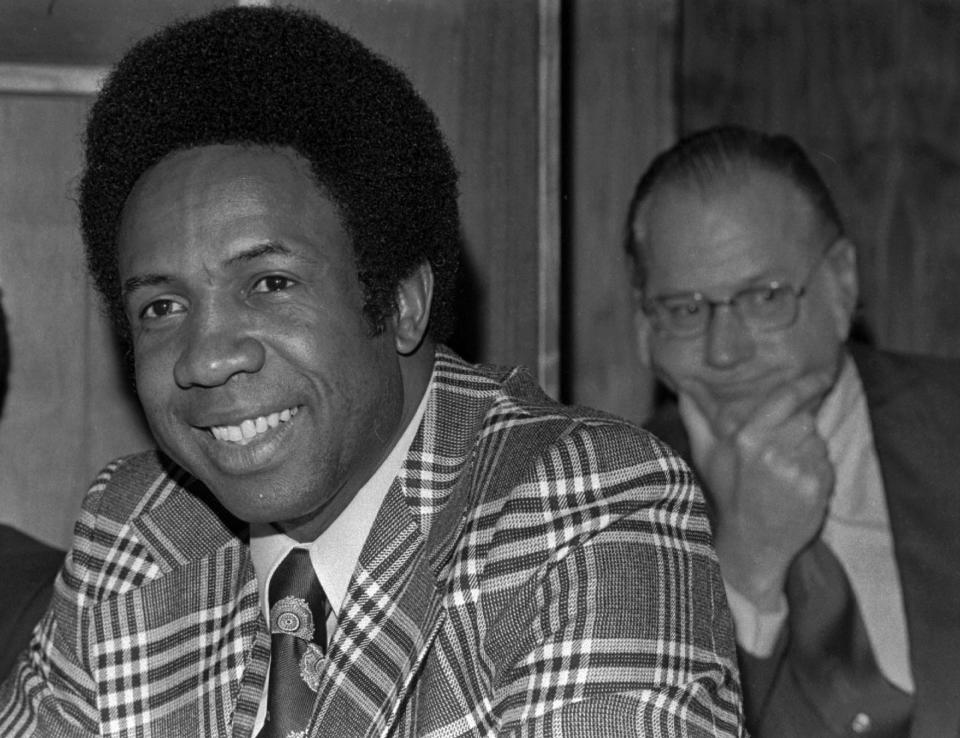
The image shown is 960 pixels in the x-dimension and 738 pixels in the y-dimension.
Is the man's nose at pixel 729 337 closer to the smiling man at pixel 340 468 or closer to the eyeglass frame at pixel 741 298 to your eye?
the eyeglass frame at pixel 741 298

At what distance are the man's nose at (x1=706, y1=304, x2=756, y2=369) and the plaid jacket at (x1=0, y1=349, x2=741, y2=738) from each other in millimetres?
539

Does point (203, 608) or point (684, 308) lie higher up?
point (684, 308)

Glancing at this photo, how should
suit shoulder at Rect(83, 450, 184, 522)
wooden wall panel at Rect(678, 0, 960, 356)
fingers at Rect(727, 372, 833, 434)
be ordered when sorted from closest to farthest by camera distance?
suit shoulder at Rect(83, 450, 184, 522) < fingers at Rect(727, 372, 833, 434) < wooden wall panel at Rect(678, 0, 960, 356)

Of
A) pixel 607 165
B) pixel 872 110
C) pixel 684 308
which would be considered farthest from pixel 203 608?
pixel 872 110

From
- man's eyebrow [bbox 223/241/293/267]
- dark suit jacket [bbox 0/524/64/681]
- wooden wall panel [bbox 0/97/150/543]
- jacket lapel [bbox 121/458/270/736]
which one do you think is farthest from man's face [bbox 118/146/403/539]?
wooden wall panel [bbox 0/97/150/543]

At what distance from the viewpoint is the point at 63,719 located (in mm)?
1143

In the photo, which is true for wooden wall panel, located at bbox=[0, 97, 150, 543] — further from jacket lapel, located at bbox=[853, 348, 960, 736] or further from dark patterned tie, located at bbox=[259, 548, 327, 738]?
jacket lapel, located at bbox=[853, 348, 960, 736]

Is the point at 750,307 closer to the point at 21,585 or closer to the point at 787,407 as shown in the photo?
the point at 787,407

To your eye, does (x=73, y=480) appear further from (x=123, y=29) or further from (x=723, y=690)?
(x=723, y=690)

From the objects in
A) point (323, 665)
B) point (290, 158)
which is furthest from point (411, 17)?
point (323, 665)

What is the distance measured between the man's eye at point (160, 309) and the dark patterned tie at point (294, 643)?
225 millimetres

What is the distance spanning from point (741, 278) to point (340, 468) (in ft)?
2.44

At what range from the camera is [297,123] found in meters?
1.02

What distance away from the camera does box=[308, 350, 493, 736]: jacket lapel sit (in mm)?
966
